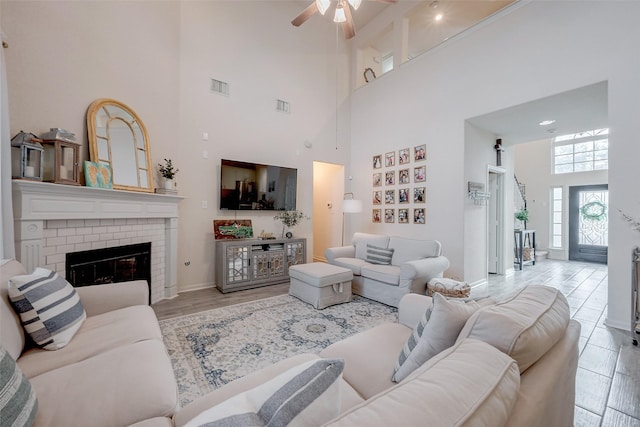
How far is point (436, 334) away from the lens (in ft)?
3.23

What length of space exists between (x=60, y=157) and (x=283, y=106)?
3.27 meters

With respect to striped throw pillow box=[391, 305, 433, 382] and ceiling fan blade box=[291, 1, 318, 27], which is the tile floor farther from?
ceiling fan blade box=[291, 1, 318, 27]

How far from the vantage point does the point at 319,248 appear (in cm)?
626

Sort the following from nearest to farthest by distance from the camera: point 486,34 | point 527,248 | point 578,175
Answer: point 486,34 → point 527,248 → point 578,175

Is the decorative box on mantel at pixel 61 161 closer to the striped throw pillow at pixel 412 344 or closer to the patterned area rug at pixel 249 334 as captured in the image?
the patterned area rug at pixel 249 334

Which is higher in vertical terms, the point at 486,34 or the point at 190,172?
the point at 486,34

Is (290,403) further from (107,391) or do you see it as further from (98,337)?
(98,337)

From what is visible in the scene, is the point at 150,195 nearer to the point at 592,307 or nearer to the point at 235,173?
the point at 235,173

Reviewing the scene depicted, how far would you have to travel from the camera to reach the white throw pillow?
0.97 m

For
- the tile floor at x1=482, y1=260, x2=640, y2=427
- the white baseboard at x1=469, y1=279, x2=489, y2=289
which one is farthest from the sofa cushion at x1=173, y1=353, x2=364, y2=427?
the white baseboard at x1=469, y1=279, x2=489, y2=289

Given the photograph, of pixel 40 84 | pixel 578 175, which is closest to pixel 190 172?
pixel 40 84

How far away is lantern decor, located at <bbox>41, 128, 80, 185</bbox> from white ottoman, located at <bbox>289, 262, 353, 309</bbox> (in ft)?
8.21

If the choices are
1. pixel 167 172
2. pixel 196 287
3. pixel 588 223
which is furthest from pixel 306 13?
pixel 588 223

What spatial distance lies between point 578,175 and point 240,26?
8.34 m
